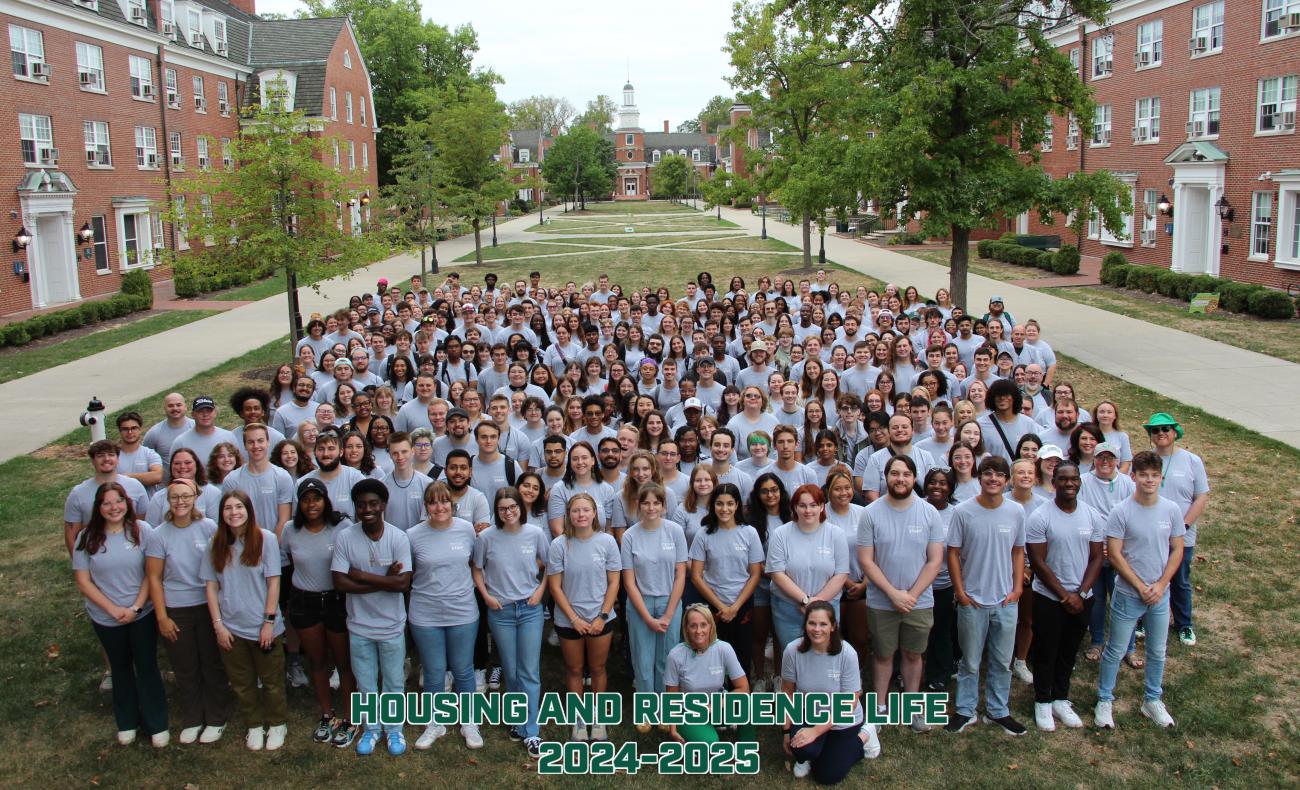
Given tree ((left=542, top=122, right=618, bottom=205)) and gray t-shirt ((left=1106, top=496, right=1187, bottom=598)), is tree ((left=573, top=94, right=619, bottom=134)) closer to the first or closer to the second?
tree ((left=542, top=122, right=618, bottom=205))

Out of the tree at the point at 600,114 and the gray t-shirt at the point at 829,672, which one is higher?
the tree at the point at 600,114

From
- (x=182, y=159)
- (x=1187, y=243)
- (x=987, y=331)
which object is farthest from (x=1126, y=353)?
(x=182, y=159)

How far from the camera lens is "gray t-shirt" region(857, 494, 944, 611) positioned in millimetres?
6852

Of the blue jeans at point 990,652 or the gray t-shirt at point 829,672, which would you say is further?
the blue jeans at point 990,652

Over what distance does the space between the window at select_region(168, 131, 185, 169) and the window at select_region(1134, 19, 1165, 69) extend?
32761 millimetres

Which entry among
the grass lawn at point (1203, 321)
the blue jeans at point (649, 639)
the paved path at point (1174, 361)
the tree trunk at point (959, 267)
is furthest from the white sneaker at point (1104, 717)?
the tree trunk at point (959, 267)

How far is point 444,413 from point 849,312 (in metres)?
5.66

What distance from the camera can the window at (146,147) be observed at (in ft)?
112

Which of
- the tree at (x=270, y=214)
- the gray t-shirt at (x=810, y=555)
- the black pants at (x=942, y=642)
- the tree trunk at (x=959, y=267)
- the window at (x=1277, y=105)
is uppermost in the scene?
the window at (x=1277, y=105)

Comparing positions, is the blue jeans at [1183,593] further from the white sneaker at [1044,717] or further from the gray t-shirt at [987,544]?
the gray t-shirt at [987,544]

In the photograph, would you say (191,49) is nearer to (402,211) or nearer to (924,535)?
(402,211)

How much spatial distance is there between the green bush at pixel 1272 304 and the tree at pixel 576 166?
69.7 metres

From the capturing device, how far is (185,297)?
31859 mm

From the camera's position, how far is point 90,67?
3116 centimetres
